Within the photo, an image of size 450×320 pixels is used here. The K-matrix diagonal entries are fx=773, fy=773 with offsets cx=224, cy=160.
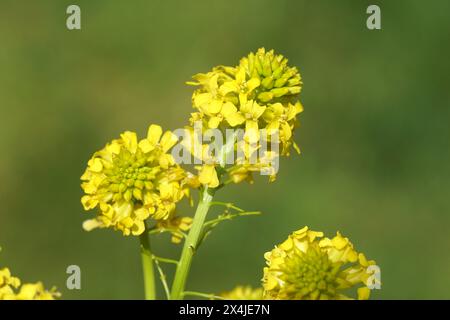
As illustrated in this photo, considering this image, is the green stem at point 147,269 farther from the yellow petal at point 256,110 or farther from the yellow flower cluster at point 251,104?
the yellow petal at point 256,110

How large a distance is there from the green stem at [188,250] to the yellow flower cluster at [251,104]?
0.11 metres

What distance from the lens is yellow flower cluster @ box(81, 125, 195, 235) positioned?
3148 mm

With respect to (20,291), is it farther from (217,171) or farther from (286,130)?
(286,130)

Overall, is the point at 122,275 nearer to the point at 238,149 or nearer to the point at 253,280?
the point at 253,280

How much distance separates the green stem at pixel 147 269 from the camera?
3.12m

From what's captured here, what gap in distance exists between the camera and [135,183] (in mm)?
3205

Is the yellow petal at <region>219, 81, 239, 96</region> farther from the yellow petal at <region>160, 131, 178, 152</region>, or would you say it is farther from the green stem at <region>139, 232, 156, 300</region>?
the green stem at <region>139, 232, 156, 300</region>

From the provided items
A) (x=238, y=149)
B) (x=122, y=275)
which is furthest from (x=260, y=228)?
(x=238, y=149)

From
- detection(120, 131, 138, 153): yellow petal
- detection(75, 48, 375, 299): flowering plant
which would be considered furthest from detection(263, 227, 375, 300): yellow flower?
detection(120, 131, 138, 153): yellow petal

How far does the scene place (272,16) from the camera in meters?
9.95

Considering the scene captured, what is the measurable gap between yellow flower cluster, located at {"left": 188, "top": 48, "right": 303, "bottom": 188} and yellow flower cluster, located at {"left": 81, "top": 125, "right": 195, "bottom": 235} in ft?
0.48

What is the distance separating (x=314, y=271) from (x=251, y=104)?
0.71 metres

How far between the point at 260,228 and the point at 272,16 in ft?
10.0

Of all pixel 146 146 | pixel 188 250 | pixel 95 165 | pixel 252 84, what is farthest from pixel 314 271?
pixel 95 165
